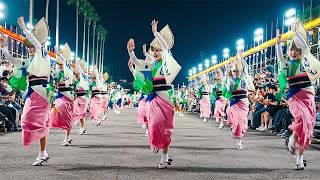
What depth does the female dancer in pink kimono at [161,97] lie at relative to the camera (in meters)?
9.27

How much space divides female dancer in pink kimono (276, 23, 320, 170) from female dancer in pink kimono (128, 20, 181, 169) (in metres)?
2.12

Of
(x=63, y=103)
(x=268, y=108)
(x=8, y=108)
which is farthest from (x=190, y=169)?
(x=268, y=108)

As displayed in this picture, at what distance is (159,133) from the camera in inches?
365

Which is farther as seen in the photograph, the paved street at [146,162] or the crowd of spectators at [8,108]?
the crowd of spectators at [8,108]

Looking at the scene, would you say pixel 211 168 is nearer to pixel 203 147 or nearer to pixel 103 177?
pixel 103 177

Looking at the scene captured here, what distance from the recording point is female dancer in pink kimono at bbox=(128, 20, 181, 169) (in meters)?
9.27

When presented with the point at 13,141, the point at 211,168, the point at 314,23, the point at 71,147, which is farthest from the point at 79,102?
the point at 314,23

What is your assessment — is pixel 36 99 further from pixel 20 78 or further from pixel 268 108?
pixel 268 108

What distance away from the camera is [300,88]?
923 centimetres

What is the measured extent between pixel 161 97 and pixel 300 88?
253 centimetres

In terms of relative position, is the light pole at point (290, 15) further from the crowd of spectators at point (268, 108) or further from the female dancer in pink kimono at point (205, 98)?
the crowd of spectators at point (268, 108)

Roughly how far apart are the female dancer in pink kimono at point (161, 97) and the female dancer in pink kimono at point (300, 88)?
212 centimetres

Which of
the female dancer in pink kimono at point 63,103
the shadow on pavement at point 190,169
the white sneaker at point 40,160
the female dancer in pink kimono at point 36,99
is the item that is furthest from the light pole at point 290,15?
the white sneaker at point 40,160

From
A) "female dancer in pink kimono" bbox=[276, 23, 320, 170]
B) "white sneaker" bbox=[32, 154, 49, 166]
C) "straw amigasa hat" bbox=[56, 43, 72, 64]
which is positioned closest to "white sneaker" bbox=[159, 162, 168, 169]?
"white sneaker" bbox=[32, 154, 49, 166]
